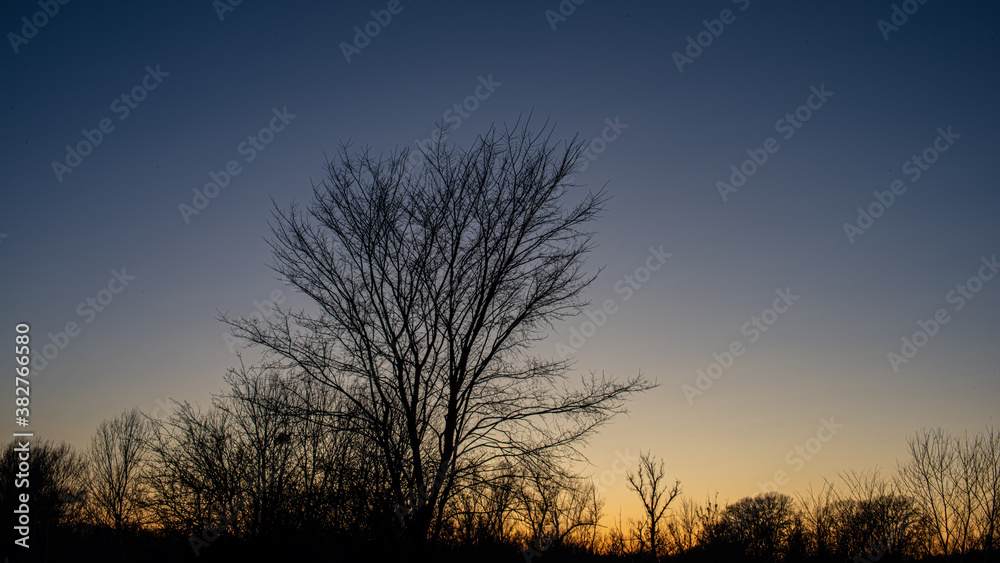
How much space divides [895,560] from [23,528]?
45257 millimetres

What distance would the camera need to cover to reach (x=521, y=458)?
354 inches

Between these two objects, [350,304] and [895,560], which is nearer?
[350,304]

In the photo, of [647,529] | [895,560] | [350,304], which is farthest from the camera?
[647,529]

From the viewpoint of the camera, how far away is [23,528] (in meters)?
34.2

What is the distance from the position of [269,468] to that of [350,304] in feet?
43.2

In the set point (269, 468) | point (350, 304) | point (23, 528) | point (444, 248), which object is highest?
point (444, 248)

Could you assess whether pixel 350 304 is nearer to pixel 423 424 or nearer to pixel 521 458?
pixel 423 424

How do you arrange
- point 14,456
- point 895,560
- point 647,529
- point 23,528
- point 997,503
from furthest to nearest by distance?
point 14,456 < point 23,528 < point 647,529 < point 895,560 < point 997,503

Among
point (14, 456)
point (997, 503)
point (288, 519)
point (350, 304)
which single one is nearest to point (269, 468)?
point (288, 519)

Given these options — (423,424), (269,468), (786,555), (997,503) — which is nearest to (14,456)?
(269,468)

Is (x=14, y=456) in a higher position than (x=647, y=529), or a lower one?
higher

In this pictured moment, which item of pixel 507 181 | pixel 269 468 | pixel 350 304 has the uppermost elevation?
pixel 507 181

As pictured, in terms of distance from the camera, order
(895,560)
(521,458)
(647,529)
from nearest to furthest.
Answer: (521,458) < (895,560) < (647,529)

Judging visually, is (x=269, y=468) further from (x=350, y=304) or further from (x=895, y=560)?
(x=895, y=560)
